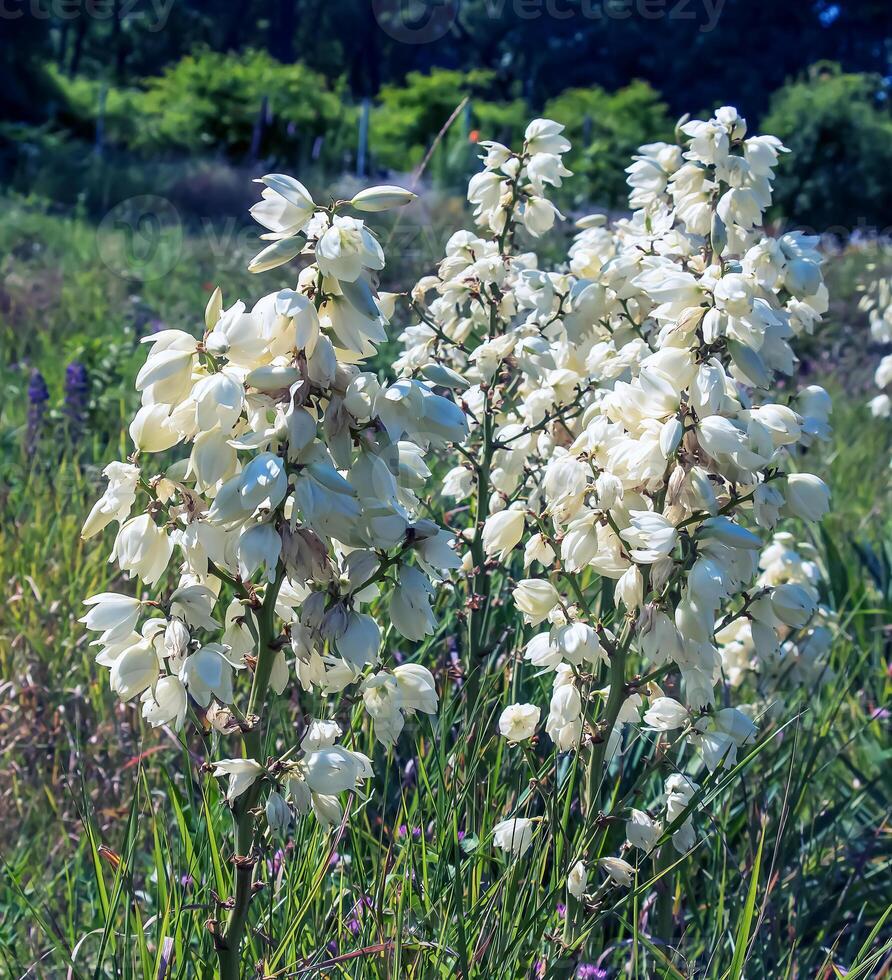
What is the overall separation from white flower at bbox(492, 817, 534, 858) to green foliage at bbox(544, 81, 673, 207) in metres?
11.6

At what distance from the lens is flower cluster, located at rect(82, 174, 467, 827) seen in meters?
1.07

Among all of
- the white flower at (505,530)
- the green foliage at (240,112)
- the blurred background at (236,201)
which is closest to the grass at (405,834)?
the blurred background at (236,201)

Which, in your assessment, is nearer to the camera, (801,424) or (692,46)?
(801,424)

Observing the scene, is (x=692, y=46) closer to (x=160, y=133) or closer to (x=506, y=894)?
(x=160, y=133)

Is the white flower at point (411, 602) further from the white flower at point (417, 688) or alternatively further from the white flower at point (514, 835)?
the white flower at point (514, 835)

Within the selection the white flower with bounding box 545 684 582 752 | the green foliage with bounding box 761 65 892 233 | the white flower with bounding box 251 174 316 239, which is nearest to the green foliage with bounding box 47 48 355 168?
the green foliage with bounding box 761 65 892 233

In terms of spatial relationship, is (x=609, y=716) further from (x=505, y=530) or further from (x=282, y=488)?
(x=282, y=488)

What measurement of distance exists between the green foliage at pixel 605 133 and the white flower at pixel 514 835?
11574 millimetres

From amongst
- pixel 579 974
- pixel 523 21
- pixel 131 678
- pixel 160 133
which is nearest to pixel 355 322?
pixel 131 678

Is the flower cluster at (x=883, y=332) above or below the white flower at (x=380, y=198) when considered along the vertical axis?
below

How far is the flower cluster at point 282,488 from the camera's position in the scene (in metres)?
1.07

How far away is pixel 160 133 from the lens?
18141 millimetres

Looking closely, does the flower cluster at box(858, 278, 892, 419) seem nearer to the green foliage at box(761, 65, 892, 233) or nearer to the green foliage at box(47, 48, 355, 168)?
the green foliage at box(47, 48, 355, 168)

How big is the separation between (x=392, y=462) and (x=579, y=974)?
0.87 metres
